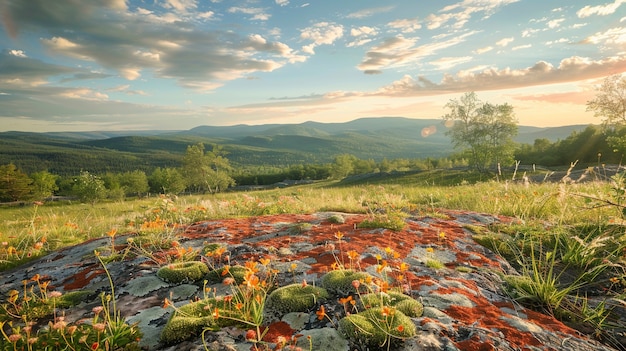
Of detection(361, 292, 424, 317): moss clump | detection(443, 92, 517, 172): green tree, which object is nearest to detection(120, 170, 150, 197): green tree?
detection(443, 92, 517, 172): green tree

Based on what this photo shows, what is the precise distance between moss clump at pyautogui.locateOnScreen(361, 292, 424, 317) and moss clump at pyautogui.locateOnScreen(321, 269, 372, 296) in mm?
251

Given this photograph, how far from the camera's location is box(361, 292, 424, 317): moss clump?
2793 mm

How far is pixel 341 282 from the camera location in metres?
3.23

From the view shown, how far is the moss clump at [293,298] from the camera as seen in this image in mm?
2953

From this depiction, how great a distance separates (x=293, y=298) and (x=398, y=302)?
100cm

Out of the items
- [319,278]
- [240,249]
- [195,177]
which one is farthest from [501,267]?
[195,177]

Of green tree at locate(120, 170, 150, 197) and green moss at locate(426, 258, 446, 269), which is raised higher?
green moss at locate(426, 258, 446, 269)

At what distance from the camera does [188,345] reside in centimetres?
245

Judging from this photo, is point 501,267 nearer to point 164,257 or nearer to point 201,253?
point 201,253

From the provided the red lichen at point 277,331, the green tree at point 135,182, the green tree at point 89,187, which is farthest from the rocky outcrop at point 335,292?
the green tree at point 135,182

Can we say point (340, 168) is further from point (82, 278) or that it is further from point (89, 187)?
point (82, 278)

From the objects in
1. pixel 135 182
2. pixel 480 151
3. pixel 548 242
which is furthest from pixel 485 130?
pixel 135 182

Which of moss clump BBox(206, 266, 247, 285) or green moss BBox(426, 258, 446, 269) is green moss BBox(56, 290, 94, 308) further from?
green moss BBox(426, 258, 446, 269)

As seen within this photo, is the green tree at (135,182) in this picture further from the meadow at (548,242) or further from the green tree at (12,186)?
the meadow at (548,242)
